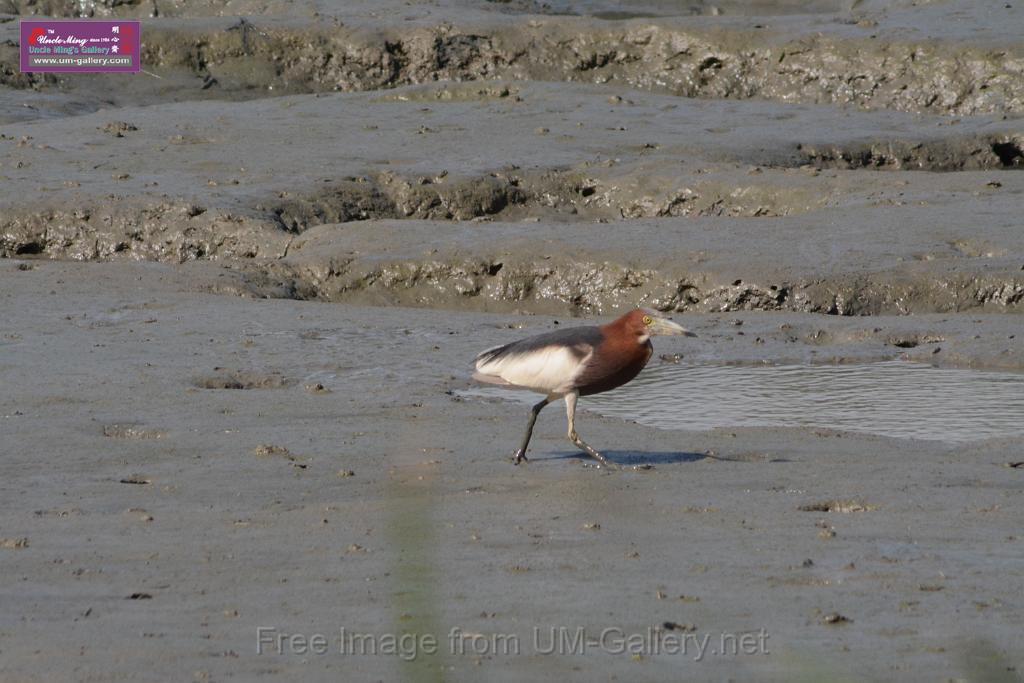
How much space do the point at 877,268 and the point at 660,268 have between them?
4.48ft

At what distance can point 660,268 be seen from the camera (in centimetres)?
950

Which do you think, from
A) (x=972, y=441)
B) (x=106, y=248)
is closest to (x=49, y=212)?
(x=106, y=248)

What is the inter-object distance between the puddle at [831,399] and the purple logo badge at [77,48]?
1238cm

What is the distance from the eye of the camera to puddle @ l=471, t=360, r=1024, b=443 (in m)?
6.62

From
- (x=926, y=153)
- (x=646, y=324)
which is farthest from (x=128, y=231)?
(x=926, y=153)

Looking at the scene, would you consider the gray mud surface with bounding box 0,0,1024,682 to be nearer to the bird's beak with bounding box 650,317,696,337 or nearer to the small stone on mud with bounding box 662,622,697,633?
the small stone on mud with bounding box 662,622,697,633

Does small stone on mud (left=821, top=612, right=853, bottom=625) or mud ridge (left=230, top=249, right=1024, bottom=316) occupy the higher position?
small stone on mud (left=821, top=612, right=853, bottom=625)

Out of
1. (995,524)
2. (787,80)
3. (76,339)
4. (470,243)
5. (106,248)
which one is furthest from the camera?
(787,80)

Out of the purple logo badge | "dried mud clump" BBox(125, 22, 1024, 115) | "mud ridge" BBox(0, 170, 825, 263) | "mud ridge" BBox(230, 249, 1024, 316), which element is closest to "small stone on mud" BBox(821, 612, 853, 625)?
"mud ridge" BBox(230, 249, 1024, 316)

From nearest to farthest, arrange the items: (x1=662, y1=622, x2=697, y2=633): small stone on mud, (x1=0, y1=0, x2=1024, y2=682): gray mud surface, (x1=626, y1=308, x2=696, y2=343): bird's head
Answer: (x1=662, y1=622, x2=697, y2=633): small stone on mud, (x1=0, y1=0, x2=1024, y2=682): gray mud surface, (x1=626, y1=308, x2=696, y2=343): bird's head

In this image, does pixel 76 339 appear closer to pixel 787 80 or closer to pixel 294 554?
pixel 294 554

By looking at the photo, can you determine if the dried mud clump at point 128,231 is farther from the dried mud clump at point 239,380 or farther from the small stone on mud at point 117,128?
the dried mud clump at point 239,380

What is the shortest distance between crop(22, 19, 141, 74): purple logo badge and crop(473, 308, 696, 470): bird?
1403 cm

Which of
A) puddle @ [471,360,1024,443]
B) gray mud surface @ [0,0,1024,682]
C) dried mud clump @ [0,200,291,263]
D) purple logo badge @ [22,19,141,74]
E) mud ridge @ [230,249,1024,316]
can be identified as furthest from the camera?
purple logo badge @ [22,19,141,74]
